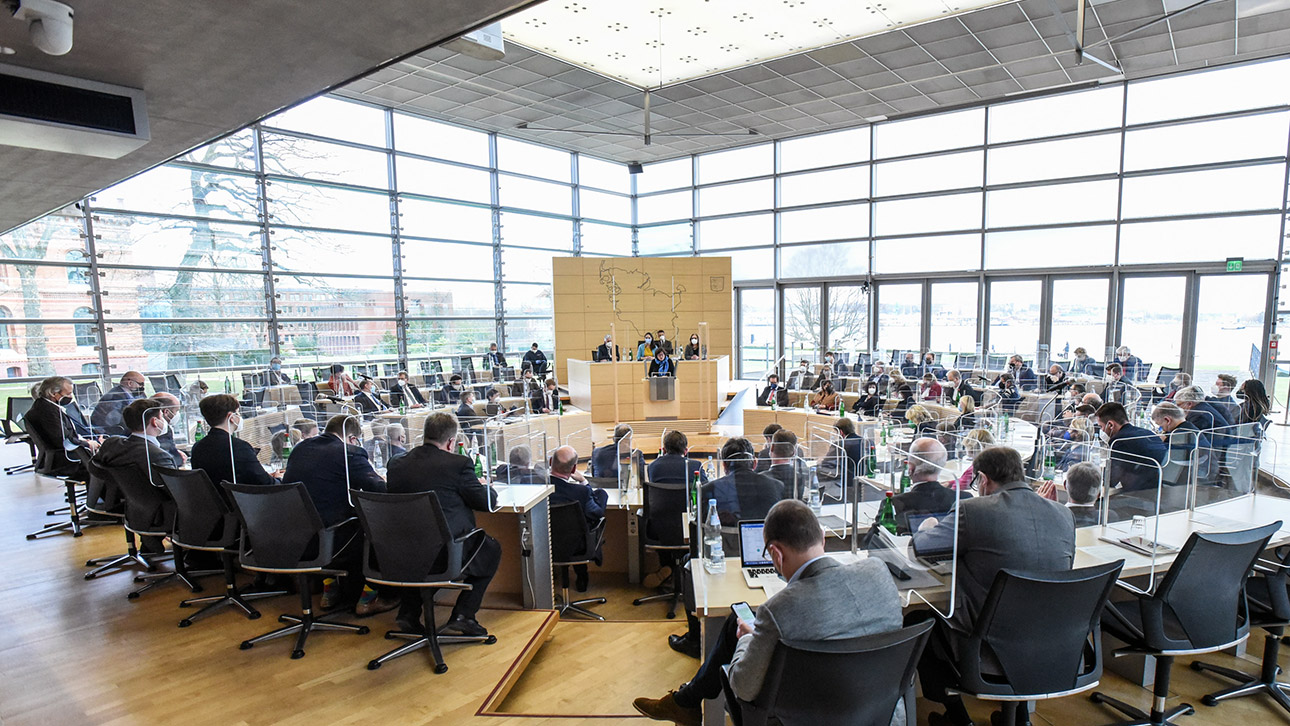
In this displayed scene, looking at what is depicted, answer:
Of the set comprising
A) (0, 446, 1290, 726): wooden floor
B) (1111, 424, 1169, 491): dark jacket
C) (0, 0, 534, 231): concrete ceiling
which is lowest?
(0, 446, 1290, 726): wooden floor

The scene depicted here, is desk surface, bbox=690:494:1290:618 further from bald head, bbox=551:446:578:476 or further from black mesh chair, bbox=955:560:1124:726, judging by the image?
bald head, bbox=551:446:578:476

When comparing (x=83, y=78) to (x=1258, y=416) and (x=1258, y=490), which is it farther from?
(x=1258, y=416)

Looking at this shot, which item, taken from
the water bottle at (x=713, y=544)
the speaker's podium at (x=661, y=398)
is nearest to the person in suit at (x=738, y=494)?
the water bottle at (x=713, y=544)

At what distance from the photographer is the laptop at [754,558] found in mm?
2791

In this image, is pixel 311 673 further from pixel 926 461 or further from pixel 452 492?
pixel 926 461

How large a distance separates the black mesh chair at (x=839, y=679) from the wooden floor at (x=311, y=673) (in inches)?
47.9

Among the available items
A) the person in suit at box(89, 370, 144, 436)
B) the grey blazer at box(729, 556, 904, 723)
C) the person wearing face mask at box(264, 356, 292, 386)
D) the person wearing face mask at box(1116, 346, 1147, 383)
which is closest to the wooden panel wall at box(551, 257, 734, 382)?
the person wearing face mask at box(264, 356, 292, 386)

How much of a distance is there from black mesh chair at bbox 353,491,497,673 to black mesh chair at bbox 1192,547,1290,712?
3.71m

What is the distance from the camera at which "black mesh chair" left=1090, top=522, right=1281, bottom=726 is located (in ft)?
8.27

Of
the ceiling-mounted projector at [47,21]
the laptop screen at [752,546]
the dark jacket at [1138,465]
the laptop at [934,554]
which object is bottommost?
the laptop screen at [752,546]

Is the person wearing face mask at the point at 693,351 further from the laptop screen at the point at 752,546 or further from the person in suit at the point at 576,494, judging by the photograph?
the laptop screen at the point at 752,546

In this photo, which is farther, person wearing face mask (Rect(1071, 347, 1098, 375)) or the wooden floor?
person wearing face mask (Rect(1071, 347, 1098, 375))

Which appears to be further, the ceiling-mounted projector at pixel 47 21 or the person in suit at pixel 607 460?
the person in suit at pixel 607 460

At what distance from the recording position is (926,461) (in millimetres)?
3031
